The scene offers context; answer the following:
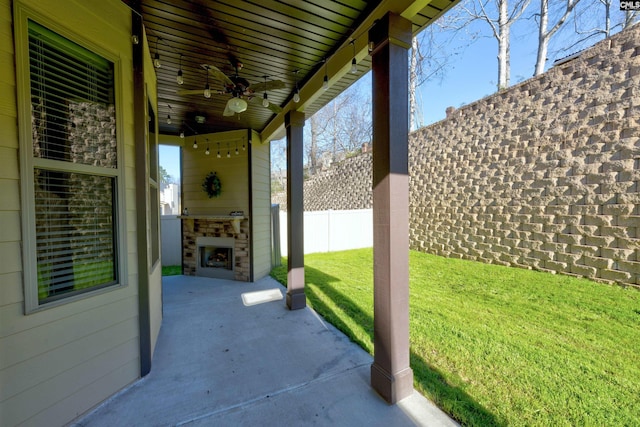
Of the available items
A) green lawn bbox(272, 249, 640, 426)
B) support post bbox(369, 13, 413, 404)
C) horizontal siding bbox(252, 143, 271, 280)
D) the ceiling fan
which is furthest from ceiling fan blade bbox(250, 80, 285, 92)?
green lawn bbox(272, 249, 640, 426)

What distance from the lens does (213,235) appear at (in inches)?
224

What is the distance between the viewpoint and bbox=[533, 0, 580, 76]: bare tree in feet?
22.8

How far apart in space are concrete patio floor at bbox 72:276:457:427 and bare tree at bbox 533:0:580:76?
28.5 ft

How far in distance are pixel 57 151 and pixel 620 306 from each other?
6026mm

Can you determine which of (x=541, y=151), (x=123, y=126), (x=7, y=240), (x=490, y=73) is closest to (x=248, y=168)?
(x=123, y=126)

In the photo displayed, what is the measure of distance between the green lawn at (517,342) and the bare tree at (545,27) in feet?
19.1

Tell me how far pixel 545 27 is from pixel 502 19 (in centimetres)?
121

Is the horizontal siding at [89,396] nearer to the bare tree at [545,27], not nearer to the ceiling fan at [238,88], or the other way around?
the ceiling fan at [238,88]

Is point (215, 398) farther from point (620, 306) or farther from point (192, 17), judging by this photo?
point (620, 306)

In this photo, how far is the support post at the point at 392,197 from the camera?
1.97m

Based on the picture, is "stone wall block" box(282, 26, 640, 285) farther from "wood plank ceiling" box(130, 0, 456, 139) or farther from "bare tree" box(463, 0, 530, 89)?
"wood plank ceiling" box(130, 0, 456, 139)

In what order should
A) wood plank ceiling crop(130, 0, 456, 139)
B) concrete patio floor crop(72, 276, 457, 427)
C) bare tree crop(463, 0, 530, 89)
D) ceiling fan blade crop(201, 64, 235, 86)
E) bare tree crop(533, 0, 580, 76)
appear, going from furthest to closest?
1. bare tree crop(463, 0, 530, 89)
2. bare tree crop(533, 0, 580, 76)
3. ceiling fan blade crop(201, 64, 235, 86)
4. wood plank ceiling crop(130, 0, 456, 139)
5. concrete patio floor crop(72, 276, 457, 427)

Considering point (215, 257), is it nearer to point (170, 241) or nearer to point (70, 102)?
point (170, 241)

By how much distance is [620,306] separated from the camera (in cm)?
343
